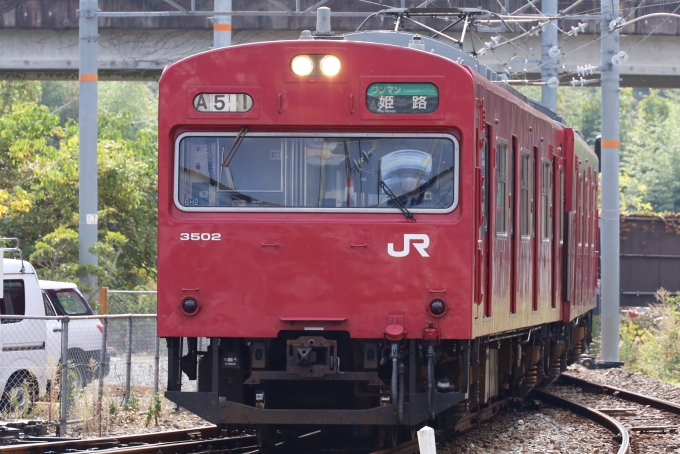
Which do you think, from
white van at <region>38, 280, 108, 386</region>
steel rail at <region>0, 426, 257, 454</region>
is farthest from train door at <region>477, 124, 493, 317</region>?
white van at <region>38, 280, 108, 386</region>

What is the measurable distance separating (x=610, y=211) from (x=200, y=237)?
13.6 meters

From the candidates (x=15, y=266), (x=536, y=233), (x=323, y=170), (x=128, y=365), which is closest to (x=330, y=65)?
(x=323, y=170)

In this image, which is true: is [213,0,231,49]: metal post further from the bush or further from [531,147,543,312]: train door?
the bush

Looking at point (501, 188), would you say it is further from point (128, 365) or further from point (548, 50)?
point (548, 50)

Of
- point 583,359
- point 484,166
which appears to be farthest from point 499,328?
point 583,359

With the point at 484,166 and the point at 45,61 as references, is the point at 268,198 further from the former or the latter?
the point at 45,61

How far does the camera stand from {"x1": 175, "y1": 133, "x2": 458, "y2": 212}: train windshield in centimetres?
910

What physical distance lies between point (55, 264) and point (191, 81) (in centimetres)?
1353

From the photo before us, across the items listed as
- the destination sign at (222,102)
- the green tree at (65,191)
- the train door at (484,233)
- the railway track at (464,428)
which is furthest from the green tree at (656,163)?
the destination sign at (222,102)

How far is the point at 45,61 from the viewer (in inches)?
1033

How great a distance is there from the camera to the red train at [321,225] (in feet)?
29.6

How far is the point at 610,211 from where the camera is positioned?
21.6m

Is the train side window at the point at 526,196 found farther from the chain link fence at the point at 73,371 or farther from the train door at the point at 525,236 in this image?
the chain link fence at the point at 73,371

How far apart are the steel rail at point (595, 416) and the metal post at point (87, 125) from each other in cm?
728
